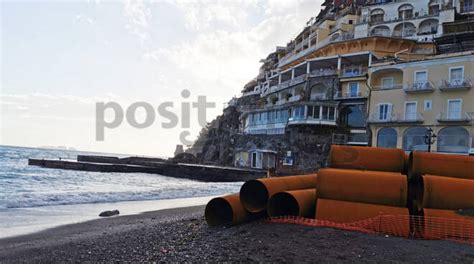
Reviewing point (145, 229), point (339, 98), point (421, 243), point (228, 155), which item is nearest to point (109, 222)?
point (145, 229)

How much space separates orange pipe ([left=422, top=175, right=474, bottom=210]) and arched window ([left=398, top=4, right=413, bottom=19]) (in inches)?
2030

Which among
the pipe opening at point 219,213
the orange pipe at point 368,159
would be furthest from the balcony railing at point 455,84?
the pipe opening at point 219,213

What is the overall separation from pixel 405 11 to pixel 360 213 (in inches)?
2110

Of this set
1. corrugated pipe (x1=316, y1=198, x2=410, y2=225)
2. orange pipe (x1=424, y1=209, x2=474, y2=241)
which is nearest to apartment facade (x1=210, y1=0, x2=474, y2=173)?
orange pipe (x1=424, y1=209, x2=474, y2=241)

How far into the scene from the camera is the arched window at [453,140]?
111 feet

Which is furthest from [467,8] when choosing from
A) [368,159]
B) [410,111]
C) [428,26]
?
[368,159]

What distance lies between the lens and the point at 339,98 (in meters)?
43.9

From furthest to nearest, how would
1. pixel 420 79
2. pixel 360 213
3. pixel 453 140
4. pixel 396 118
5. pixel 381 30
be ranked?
pixel 381 30 < pixel 396 118 < pixel 420 79 < pixel 453 140 < pixel 360 213

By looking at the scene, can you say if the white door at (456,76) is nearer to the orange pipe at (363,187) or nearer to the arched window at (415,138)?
the arched window at (415,138)

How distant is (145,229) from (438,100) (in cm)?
3336

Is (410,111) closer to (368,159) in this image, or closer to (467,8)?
(467,8)

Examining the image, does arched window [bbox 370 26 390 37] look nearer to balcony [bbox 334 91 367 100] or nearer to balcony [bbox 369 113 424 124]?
balcony [bbox 334 91 367 100]

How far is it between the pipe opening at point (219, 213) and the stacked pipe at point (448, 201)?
176 inches

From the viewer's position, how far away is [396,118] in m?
38.2
